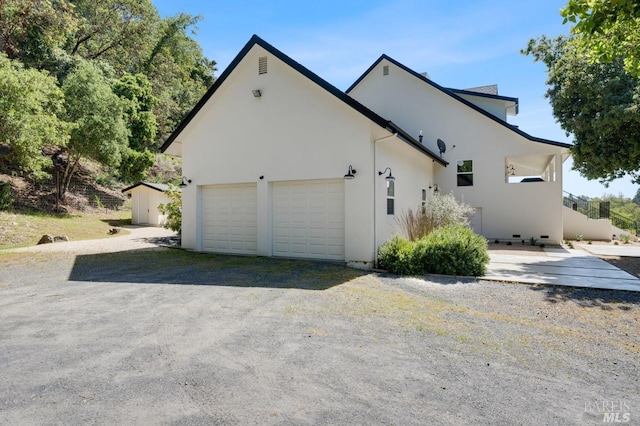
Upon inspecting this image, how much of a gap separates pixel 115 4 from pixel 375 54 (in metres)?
23.3

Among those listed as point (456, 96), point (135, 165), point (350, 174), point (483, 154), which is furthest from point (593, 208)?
point (135, 165)

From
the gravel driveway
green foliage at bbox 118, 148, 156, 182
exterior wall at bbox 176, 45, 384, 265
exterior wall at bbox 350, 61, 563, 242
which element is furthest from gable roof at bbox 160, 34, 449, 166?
green foliage at bbox 118, 148, 156, 182

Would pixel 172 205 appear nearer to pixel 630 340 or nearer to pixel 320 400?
pixel 320 400

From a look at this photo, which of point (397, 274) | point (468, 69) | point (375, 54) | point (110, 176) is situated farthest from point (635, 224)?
point (110, 176)

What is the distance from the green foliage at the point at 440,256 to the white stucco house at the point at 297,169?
0.67 meters

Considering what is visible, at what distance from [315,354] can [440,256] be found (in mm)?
5502

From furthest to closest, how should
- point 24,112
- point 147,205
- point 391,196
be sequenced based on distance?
point 147,205
point 24,112
point 391,196

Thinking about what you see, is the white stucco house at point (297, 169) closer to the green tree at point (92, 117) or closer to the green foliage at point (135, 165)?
the green tree at point (92, 117)

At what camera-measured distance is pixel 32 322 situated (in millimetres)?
4820

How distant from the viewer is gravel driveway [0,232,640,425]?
108 inches

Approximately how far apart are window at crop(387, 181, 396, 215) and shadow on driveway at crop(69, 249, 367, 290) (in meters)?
2.45

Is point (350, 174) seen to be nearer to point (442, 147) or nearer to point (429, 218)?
point (429, 218)

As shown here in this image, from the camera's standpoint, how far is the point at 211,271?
8672 millimetres

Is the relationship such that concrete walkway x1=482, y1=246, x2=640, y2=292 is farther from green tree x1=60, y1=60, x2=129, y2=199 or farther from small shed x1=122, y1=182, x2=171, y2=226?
green tree x1=60, y1=60, x2=129, y2=199
